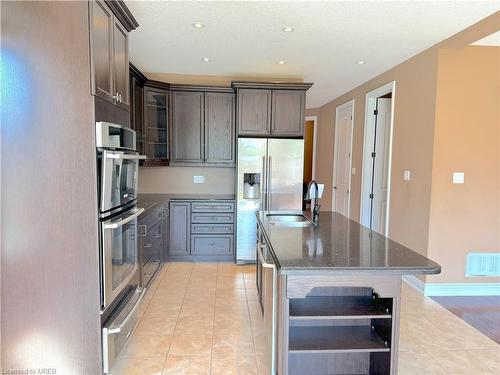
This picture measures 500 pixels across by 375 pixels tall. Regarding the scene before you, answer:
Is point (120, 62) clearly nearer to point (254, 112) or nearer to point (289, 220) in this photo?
point (289, 220)

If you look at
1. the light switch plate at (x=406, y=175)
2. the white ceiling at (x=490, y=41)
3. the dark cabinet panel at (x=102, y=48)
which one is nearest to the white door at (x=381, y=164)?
the light switch plate at (x=406, y=175)

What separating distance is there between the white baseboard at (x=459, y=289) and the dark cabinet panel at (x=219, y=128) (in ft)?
9.02

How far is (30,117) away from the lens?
1.71 meters

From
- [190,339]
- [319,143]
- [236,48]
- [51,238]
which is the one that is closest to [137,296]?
[190,339]

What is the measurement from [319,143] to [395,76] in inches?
132

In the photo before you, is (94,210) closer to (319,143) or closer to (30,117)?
(30,117)

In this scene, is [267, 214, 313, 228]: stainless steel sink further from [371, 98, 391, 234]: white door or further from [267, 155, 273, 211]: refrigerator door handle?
[371, 98, 391, 234]: white door

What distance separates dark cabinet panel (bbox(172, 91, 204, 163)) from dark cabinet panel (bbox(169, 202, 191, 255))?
2.19 feet

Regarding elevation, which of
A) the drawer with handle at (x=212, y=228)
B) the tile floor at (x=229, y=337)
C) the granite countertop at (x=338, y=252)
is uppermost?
the granite countertop at (x=338, y=252)

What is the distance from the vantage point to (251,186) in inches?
168

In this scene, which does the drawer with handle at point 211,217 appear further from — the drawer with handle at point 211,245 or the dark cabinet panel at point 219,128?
the dark cabinet panel at point 219,128

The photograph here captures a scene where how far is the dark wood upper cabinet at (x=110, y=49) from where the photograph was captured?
5.90ft

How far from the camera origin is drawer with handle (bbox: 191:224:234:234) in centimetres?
432

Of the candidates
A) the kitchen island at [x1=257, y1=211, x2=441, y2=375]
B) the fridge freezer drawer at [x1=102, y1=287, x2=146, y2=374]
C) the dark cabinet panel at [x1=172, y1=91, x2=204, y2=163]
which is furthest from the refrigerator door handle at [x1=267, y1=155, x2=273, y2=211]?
the fridge freezer drawer at [x1=102, y1=287, x2=146, y2=374]
